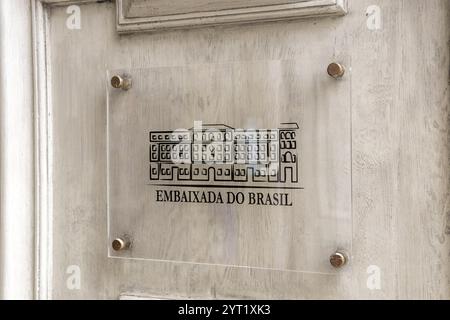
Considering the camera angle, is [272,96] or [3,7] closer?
[272,96]

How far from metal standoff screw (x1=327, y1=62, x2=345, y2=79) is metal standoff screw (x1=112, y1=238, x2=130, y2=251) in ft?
1.52

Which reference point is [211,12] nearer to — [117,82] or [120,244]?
[117,82]

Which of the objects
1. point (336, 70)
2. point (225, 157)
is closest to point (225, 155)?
point (225, 157)

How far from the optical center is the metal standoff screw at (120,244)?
3.14ft

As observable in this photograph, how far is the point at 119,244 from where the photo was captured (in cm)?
96

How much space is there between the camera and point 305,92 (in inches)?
33.7

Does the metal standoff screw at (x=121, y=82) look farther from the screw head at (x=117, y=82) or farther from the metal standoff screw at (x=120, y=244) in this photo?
the metal standoff screw at (x=120, y=244)

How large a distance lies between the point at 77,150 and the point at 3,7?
29 centimetres

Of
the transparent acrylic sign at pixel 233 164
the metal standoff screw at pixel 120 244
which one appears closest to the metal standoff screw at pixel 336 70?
the transparent acrylic sign at pixel 233 164

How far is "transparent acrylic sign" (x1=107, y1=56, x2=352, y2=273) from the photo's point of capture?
85 cm

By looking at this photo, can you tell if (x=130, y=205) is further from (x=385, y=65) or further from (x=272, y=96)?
(x=385, y=65)

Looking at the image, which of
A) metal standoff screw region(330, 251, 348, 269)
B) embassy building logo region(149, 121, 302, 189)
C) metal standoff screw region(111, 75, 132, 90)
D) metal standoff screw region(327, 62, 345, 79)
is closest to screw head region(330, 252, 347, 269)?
metal standoff screw region(330, 251, 348, 269)

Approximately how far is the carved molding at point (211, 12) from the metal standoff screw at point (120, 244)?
1.23 ft
